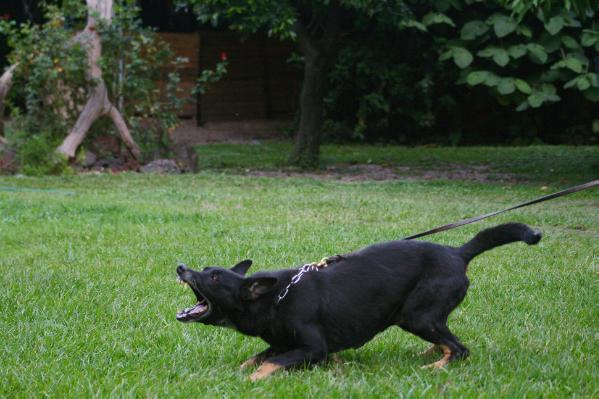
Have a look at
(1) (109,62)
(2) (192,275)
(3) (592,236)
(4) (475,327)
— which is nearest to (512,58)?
(1) (109,62)

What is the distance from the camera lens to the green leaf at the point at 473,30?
18062 mm

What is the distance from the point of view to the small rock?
15.0 m

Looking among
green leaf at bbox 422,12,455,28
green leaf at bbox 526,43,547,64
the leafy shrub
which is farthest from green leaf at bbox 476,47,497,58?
the leafy shrub

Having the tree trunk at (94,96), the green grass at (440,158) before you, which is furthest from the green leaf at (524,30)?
the tree trunk at (94,96)

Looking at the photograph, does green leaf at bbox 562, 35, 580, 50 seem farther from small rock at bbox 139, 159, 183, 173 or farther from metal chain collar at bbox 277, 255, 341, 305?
metal chain collar at bbox 277, 255, 341, 305

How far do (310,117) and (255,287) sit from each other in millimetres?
12199

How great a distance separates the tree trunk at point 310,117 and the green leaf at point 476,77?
3242 mm

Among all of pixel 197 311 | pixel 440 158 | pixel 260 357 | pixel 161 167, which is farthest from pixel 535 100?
pixel 197 311

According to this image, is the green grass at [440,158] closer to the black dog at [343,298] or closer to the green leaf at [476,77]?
the green leaf at [476,77]

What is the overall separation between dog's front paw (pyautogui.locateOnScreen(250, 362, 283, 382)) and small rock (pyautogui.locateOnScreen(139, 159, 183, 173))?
36.7 ft

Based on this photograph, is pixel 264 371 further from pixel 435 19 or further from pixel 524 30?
pixel 524 30

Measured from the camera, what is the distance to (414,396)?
11.9ft

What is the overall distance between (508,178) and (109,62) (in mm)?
7221

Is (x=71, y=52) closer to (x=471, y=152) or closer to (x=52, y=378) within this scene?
(x=471, y=152)
